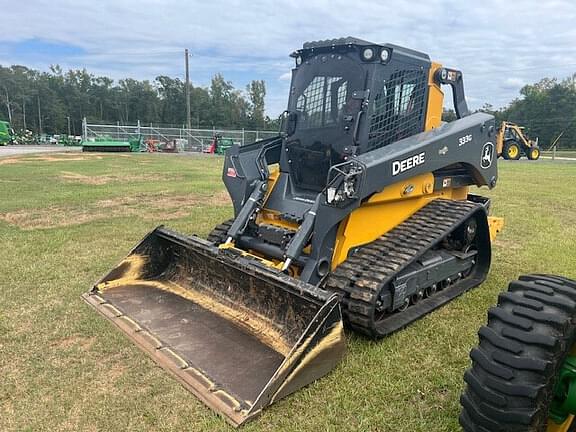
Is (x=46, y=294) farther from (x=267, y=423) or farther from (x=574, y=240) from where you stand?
(x=574, y=240)

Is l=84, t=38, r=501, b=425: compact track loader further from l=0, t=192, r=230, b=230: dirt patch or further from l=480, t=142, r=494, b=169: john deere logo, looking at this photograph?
l=0, t=192, r=230, b=230: dirt patch

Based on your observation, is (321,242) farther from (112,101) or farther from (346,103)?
(112,101)

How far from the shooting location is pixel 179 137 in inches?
1574

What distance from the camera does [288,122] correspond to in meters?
5.14

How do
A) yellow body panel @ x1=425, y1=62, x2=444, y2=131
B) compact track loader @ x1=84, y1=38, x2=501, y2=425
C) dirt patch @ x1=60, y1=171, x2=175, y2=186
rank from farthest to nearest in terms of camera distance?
dirt patch @ x1=60, y1=171, x2=175, y2=186 < yellow body panel @ x1=425, y1=62, x2=444, y2=131 < compact track loader @ x1=84, y1=38, x2=501, y2=425

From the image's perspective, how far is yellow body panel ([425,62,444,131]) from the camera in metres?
5.04

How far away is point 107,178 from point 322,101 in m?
12.0

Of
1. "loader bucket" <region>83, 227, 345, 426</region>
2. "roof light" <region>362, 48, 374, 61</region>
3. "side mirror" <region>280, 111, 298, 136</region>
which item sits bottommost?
"loader bucket" <region>83, 227, 345, 426</region>

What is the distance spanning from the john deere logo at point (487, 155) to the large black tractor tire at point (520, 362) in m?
3.31

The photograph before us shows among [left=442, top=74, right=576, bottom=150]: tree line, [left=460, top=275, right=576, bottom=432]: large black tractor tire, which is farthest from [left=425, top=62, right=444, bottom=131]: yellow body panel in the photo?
[left=442, top=74, right=576, bottom=150]: tree line

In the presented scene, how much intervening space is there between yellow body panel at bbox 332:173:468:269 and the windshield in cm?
93

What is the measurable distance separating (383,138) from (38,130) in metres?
92.2

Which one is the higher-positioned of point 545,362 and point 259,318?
point 545,362

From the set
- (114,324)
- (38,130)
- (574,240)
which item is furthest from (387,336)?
(38,130)
